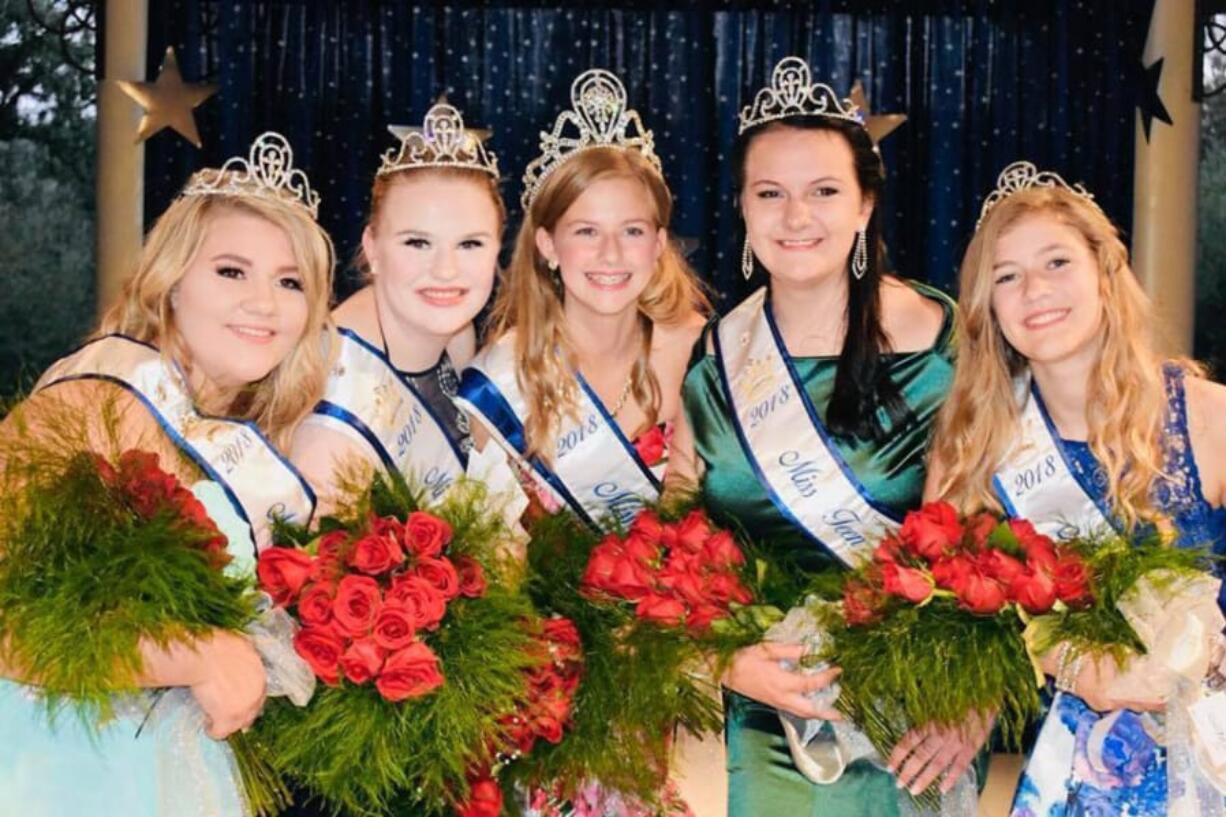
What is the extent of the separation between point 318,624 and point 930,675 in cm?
81

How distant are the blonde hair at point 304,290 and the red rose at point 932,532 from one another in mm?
1012

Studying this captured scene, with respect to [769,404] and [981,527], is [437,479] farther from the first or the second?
[981,527]

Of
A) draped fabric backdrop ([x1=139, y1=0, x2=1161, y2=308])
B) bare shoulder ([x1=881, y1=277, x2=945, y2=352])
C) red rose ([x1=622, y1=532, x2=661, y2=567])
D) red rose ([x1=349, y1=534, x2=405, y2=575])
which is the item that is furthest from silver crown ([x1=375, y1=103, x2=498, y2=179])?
draped fabric backdrop ([x1=139, y1=0, x2=1161, y2=308])

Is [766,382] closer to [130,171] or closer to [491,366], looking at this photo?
[491,366]

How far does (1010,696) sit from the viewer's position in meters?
2.47

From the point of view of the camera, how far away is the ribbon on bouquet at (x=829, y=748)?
262 cm

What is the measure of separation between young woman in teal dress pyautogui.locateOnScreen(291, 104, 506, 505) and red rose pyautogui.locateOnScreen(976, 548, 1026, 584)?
100cm

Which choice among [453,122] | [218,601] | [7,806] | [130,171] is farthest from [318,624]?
[130,171]

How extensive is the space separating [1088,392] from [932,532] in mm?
457

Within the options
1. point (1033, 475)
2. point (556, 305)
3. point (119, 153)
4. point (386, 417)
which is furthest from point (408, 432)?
point (119, 153)

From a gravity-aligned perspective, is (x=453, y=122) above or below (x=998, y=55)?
below

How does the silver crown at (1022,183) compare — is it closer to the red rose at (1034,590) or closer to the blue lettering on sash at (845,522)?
the blue lettering on sash at (845,522)

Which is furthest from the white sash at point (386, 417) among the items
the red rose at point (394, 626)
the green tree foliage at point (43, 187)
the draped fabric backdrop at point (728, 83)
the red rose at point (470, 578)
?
the green tree foliage at point (43, 187)

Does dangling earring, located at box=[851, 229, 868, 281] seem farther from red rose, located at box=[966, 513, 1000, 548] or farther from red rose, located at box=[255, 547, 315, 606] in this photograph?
red rose, located at box=[255, 547, 315, 606]
